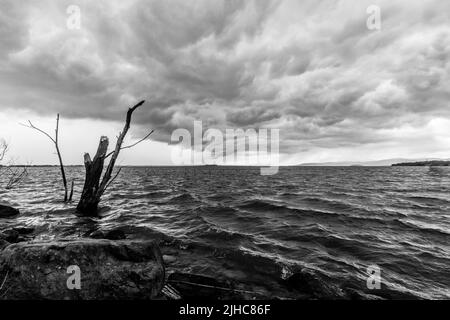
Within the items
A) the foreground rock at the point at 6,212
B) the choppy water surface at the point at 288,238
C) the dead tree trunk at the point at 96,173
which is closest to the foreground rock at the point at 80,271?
the choppy water surface at the point at 288,238

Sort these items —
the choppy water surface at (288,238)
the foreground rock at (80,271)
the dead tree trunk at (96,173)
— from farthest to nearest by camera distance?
the dead tree trunk at (96,173)
the choppy water surface at (288,238)
the foreground rock at (80,271)

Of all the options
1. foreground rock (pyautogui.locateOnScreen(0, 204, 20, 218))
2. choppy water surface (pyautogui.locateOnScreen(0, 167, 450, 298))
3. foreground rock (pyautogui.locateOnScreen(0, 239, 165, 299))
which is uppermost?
foreground rock (pyautogui.locateOnScreen(0, 239, 165, 299))

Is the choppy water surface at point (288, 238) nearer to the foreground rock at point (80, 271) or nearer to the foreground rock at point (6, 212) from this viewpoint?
the foreground rock at point (6, 212)

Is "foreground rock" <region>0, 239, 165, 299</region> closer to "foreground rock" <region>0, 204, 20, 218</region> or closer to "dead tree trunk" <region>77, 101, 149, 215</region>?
"dead tree trunk" <region>77, 101, 149, 215</region>

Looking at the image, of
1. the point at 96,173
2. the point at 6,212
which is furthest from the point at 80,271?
the point at 6,212

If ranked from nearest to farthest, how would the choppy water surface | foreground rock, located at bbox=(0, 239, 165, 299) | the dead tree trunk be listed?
foreground rock, located at bbox=(0, 239, 165, 299)
the choppy water surface
the dead tree trunk

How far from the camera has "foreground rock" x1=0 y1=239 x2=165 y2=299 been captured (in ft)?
15.4

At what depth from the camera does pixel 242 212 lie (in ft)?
60.0

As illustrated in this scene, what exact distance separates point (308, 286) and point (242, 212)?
11.4 meters

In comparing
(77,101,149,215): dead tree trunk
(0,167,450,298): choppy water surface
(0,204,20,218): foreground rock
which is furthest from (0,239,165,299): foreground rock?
(0,204,20,218): foreground rock

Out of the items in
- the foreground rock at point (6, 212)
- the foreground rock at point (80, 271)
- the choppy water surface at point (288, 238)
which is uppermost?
the foreground rock at point (80, 271)

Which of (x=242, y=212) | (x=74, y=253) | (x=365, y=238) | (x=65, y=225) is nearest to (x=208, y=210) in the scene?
(x=242, y=212)

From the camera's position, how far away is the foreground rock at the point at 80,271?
15.4 feet

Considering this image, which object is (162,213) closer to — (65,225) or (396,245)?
(65,225)
